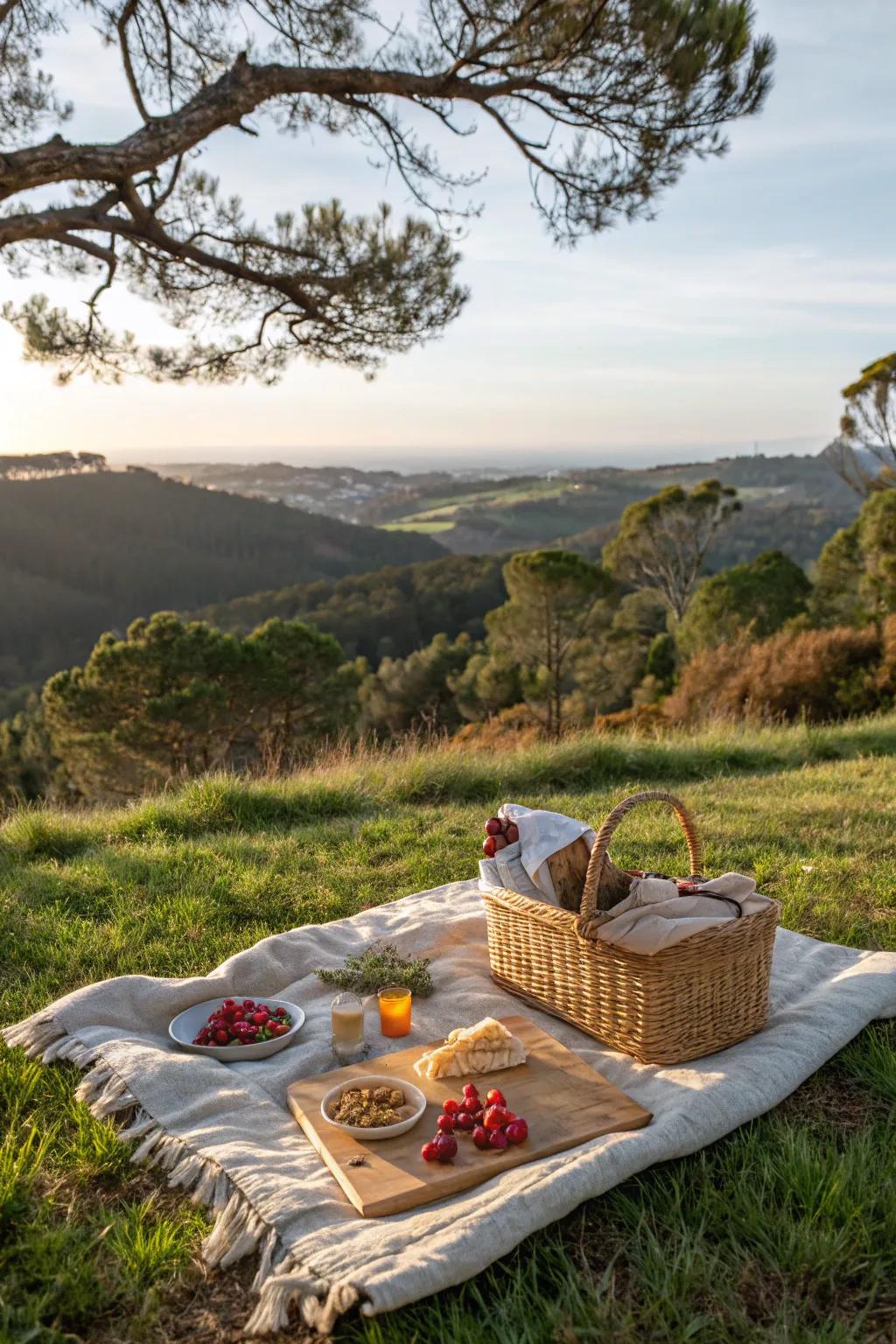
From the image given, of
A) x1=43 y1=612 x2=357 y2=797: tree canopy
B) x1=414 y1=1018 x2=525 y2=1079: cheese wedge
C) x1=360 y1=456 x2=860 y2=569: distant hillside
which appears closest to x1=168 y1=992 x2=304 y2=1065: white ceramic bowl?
x1=414 y1=1018 x2=525 y2=1079: cheese wedge

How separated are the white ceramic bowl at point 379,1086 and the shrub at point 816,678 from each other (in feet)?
32.2

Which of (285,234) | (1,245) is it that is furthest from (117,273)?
(1,245)

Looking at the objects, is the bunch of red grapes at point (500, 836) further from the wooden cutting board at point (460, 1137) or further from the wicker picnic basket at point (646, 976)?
the wooden cutting board at point (460, 1137)

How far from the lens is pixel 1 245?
17.8ft

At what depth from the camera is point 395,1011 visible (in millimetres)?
3000

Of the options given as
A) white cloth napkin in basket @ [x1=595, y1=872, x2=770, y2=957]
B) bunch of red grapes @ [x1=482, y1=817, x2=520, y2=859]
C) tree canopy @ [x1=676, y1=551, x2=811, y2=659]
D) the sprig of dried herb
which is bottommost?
tree canopy @ [x1=676, y1=551, x2=811, y2=659]

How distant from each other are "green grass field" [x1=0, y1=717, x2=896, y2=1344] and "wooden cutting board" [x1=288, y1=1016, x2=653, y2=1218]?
0.19 m

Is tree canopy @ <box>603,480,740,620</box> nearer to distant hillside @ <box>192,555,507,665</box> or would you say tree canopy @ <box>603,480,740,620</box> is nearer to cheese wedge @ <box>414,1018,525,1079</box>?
distant hillside @ <box>192,555,507,665</box>

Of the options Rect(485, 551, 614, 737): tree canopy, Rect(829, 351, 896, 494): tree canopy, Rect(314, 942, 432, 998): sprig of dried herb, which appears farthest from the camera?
Rect(485, 551, 614, 737): tree canopy

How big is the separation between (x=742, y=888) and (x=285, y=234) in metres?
5.87

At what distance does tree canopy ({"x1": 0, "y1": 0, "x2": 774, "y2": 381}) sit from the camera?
5.78 meters

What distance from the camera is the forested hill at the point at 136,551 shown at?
44.2 meters

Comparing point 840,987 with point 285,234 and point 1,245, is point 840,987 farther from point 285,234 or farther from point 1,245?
point 285,234

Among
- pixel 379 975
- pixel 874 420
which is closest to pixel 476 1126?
pixel 379 975
